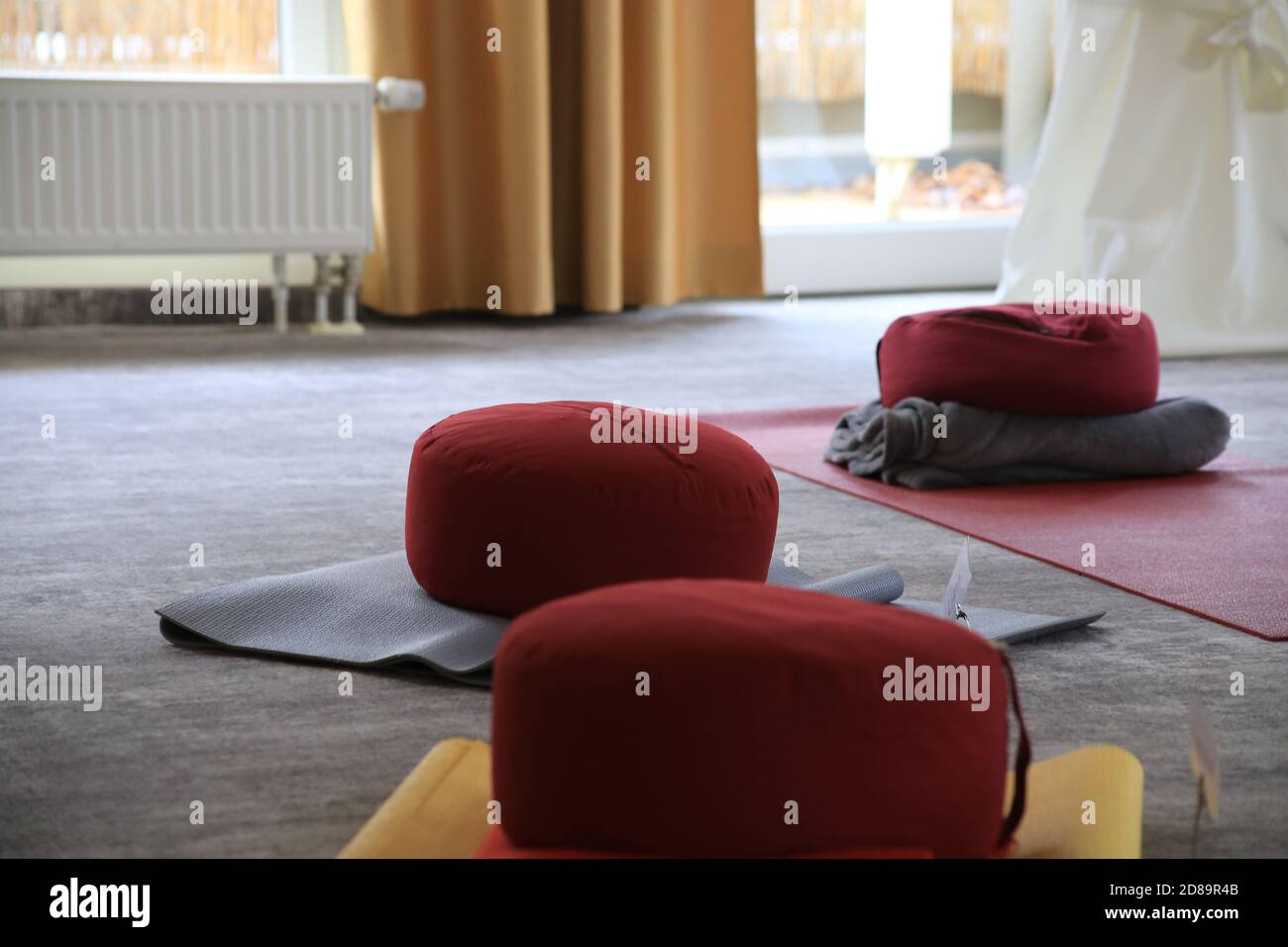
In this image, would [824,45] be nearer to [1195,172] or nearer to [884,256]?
[884,256]

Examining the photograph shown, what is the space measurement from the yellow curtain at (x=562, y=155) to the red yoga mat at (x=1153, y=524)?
6.54 ft

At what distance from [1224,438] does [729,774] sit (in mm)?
1927

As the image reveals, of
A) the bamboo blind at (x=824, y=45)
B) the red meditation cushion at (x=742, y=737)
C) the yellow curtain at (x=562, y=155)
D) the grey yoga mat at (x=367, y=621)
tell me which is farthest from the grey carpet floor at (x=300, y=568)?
the bamboo blind at (x=824, y=45)

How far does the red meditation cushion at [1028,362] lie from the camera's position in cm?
265

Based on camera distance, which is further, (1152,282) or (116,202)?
(116,202)

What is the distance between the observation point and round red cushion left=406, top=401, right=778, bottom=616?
170 cm

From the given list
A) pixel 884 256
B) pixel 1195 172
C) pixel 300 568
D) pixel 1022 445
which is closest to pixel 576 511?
pixel 300 568

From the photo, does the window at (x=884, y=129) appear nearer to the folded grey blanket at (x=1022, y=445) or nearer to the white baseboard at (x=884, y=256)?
the white baseboard at (x=884, y=256)

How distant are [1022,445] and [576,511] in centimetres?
117

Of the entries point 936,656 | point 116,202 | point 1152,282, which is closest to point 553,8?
point 116,202

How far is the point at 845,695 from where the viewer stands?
3.46 feet

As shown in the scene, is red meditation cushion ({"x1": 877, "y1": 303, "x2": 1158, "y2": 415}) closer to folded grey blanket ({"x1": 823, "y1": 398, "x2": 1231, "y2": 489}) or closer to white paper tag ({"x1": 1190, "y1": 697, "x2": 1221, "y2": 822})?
folded grey blanket ({"x1": 823, "y1": 398, "x2": 1231, "y2": 489})

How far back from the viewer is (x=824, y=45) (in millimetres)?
5609
